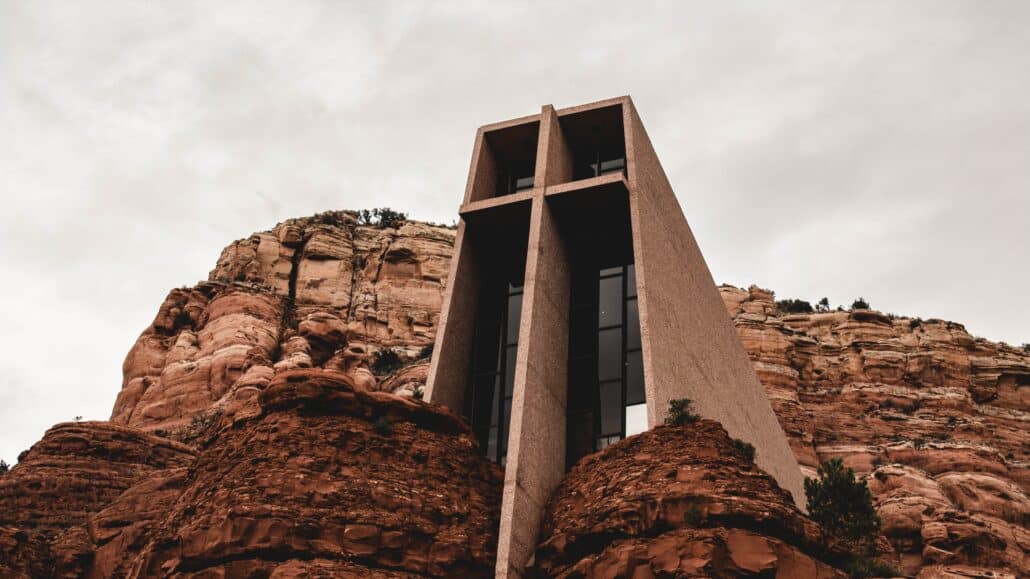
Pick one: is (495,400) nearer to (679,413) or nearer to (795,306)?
(679,413)

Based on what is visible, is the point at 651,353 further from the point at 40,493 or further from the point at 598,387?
the point at 40,493

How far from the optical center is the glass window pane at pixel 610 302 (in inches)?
1109

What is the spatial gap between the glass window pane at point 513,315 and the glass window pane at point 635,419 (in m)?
4.34

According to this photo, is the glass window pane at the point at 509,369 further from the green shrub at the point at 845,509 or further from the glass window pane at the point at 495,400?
the green shrub at the point at 845,509

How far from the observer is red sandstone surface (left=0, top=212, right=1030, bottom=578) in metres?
19.1

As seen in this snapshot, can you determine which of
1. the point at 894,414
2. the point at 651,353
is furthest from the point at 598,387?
the point at 894,414

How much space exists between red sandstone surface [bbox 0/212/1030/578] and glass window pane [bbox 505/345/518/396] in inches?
188

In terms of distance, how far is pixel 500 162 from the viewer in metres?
32.1

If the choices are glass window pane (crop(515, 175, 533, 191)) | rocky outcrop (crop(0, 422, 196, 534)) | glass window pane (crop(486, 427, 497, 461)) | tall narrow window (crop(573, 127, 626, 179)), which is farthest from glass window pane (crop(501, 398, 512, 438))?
rocky outcrop (crop(0, 422, 196, 534))

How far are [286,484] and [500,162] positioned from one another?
1502 centimetres

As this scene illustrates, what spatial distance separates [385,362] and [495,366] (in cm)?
2132

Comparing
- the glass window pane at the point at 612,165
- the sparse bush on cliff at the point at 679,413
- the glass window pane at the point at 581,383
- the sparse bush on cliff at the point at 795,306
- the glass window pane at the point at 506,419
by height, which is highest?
the sparse bush on cliff at the point at 795,306

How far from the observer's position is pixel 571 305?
2878 cm

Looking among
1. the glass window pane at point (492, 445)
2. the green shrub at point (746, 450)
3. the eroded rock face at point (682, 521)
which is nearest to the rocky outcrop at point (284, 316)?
the glass window pane at point (492, 445)
